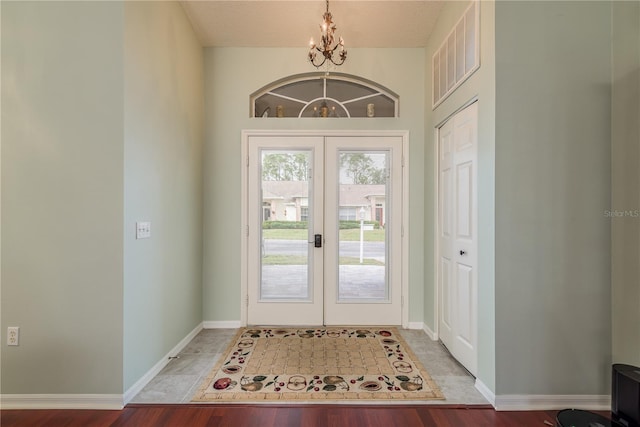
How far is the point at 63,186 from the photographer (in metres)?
1.99

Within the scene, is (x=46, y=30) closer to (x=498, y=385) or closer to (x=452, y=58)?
(x=452, y=58)

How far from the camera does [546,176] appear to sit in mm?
2021

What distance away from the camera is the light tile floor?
6.98 ft

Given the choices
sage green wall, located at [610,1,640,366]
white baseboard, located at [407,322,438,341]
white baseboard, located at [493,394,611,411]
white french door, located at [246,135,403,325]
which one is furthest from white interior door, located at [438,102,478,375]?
sage green wall, located at [610,1,640,366]

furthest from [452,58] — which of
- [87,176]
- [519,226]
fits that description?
[87,176]

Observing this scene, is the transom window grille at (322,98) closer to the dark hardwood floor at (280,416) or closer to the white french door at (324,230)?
the white french door at (324,230)

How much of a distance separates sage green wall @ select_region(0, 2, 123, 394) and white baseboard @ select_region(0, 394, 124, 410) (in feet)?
0.16

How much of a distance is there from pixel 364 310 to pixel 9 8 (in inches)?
152

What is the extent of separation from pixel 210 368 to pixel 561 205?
115 inches

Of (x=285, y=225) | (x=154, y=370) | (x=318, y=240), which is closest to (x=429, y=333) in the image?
(x=318, y=240)

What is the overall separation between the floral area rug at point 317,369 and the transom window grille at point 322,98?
8.17 feet

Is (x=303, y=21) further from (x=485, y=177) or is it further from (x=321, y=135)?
(x=485, y=177)

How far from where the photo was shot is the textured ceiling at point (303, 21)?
2832 millimetres

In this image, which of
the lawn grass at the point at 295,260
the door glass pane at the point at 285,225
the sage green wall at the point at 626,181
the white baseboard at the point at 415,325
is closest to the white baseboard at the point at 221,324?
Result: the door glass pane at the point at 285,225
